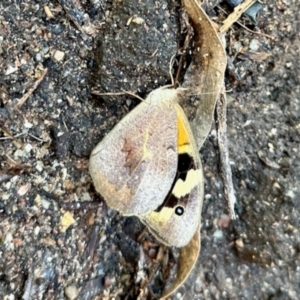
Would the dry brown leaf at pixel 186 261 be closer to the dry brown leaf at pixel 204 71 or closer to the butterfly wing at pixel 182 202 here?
the butterfly wing at pixel 182 202

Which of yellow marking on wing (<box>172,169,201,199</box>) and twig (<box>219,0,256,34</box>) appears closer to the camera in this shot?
yellow marking on wing (<box>172,169,201,199</box>)

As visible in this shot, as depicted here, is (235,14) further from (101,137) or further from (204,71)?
(101,137)

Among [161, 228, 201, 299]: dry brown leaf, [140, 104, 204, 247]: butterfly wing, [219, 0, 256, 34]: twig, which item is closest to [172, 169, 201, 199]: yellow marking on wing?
[140, 104, 204, 247]: butterfly wing

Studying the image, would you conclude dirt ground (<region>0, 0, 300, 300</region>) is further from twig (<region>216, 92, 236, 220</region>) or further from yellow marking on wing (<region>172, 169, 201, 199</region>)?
yellow marking on wing (<region>172, 169, 201, 199</region>)

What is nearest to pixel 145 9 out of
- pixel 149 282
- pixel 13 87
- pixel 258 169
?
pixel 13 87

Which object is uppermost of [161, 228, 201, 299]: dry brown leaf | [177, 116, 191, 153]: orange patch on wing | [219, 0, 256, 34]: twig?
[219, 0, 256, 34]: twig

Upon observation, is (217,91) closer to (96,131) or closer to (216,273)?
(96,131)

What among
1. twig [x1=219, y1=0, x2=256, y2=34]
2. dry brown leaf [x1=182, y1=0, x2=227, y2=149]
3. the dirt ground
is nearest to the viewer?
the dirt ground
